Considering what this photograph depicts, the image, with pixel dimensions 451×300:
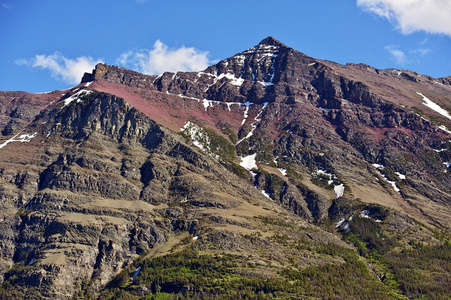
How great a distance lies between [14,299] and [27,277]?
10.5m

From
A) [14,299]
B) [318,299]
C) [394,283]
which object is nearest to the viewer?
[318,299]

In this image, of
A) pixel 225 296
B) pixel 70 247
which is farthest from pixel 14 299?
pixel 225 296

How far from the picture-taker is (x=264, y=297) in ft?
543

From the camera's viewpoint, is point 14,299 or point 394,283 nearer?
point 14,299

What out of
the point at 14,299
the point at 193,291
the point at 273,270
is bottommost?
the point at 14,299

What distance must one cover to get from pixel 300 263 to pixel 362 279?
2601cm

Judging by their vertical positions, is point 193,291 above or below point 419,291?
below

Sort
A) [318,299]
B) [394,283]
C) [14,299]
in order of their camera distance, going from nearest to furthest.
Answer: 1. [318,299]
2. [14,299]
3. [394,283]

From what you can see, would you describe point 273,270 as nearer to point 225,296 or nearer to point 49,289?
point 225,296

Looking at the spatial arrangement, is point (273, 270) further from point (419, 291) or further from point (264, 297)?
point (419, 291)

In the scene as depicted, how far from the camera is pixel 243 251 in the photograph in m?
196

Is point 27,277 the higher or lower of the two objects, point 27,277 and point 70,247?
the lower

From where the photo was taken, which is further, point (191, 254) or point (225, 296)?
point (191, 254)

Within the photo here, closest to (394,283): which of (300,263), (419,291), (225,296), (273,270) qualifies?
(419,291)
